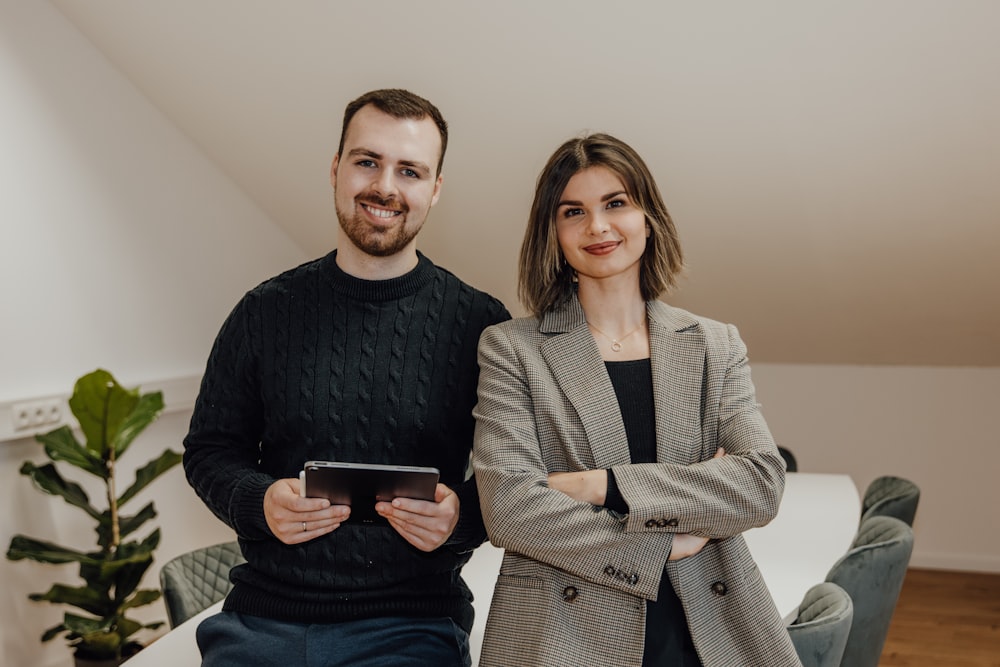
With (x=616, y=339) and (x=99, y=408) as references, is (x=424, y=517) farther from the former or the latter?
(x=99, y=408)

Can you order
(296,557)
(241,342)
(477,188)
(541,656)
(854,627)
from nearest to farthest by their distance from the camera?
1. (541,656)
2. (296,557)
3. (241,342)
4. (854,627)
5. (477,188)

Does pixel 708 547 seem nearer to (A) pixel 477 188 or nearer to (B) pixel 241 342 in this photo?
(B) pixel 241 342

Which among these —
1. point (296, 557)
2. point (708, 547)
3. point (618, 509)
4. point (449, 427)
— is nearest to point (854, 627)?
point (708, 547)

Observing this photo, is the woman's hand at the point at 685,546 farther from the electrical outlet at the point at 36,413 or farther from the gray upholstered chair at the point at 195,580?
the electrical outlet at the point at 36,413

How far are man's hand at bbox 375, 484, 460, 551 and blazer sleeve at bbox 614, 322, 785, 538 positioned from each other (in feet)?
1.05

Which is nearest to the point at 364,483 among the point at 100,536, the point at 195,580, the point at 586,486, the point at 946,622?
the point at 586,486

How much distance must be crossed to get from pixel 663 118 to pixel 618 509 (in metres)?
2.35

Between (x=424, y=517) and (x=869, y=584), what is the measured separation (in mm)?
1113

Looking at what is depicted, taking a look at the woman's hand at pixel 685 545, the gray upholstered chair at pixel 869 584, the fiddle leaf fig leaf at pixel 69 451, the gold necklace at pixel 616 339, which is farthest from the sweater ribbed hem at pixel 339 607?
the fiddle leaf fig leaf at pixel 69 451

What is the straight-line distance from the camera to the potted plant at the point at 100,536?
352 centimetres

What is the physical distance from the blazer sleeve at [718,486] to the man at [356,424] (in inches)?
13.9

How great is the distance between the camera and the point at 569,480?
1753 millimetres

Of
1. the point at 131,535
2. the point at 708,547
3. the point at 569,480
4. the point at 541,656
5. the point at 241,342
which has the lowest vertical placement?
the point at 131,535

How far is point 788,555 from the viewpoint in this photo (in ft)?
9.84
